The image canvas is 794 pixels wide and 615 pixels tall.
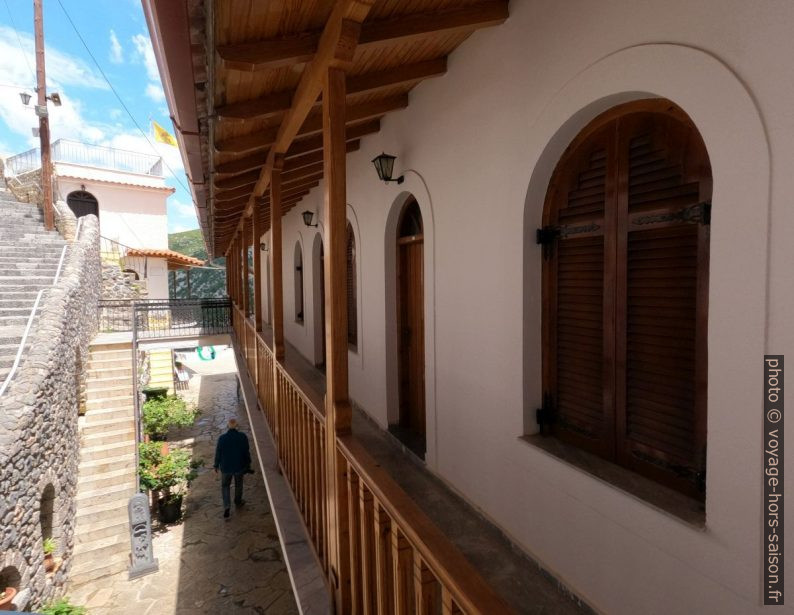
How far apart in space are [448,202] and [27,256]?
13.5 m

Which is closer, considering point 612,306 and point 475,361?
point 612,306

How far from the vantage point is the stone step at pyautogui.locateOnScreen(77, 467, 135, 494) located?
8992mm

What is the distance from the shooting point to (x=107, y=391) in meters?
10.8

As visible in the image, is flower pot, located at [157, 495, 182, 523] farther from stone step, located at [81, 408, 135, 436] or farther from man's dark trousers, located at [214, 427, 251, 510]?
stone step, located at [81, 408, 135, 436]

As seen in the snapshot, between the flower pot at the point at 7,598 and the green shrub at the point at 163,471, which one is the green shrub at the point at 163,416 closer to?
the green shrub at the point at 163,471

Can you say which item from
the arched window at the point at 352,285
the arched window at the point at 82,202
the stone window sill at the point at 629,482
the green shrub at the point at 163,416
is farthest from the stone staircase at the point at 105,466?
the arched window at the point at 82,202

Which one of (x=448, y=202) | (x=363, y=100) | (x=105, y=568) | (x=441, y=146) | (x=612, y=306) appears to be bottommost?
(x=105, y=568)

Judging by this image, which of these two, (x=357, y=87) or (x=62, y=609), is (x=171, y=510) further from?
(x=357, y=87)

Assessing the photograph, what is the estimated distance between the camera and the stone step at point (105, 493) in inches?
347

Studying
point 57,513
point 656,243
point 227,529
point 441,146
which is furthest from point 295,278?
point 656,243

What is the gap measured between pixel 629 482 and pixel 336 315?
5.95ft

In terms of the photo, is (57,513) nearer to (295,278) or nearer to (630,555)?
(295,278)

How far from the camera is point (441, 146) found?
3.74m

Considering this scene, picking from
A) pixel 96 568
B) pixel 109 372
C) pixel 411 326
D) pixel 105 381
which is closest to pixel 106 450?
pixel 105 381
